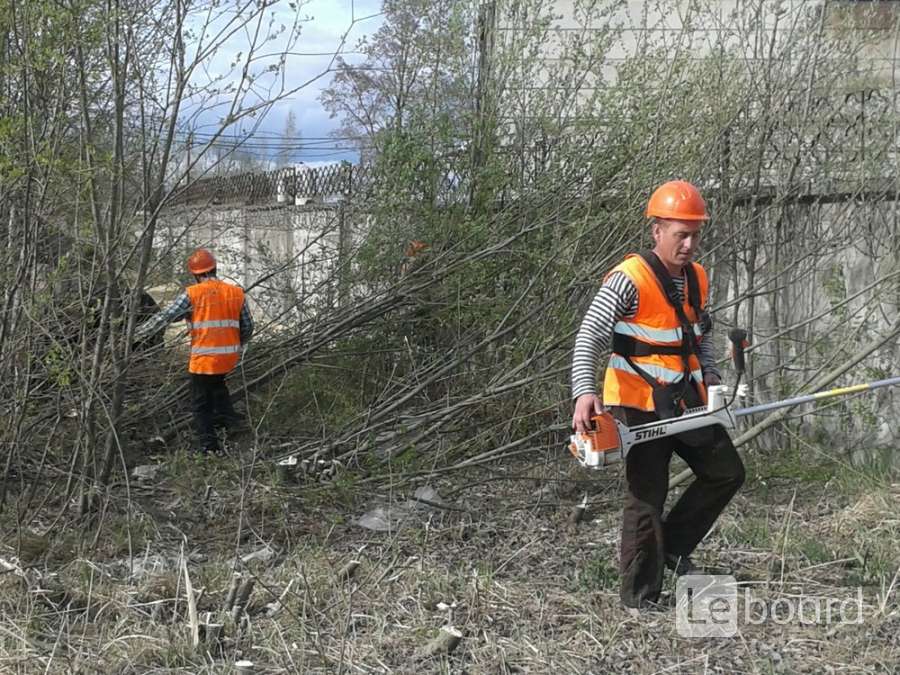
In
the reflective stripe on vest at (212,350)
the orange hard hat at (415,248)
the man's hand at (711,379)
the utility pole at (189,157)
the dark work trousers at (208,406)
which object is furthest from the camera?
the orange hard hat at (415,248)

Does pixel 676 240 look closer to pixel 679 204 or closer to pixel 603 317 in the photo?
pixel 679 204

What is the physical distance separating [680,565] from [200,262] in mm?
3727

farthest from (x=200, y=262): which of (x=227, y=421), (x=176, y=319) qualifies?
(x=227, y=421)

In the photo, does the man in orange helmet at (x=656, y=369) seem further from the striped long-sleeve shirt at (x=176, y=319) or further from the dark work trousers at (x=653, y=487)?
the striped long-sleeve shirt at (x=176, y=319)

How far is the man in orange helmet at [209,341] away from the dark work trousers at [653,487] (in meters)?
3.27

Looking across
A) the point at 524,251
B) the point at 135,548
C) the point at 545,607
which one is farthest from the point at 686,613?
the point at 524,251

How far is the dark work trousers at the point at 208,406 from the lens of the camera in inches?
242

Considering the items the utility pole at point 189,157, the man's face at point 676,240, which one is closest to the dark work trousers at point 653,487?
the man's face at point 676,240

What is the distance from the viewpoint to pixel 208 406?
20.7ft

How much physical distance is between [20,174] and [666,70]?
4095 mm

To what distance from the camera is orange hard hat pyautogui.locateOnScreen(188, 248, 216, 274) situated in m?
6.22

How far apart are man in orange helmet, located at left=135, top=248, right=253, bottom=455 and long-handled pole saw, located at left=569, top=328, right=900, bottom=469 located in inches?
133

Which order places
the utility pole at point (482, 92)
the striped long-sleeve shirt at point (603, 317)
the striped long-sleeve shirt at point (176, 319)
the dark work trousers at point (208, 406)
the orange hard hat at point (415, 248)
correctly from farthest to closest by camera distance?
the utility pole at point (482, 92) → the orange hard hat at point (415, 248) → the dark work trousers at point (208, 406) → the striped long-sleeve shirt at point (176, 319) → the striped long-sleeve shirt at point (603, 317)

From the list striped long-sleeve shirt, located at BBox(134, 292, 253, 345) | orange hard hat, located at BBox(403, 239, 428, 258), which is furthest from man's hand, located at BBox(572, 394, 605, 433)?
orange hard hat, located at BBox(403, 239, 428, 258)
